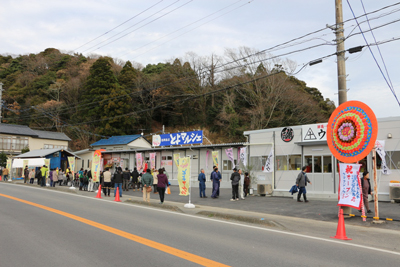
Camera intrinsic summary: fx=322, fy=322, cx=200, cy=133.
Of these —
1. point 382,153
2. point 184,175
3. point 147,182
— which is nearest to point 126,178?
point 184,175

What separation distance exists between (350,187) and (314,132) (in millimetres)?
9313

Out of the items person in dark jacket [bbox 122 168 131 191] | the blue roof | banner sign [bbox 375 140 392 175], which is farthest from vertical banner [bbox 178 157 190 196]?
the blue roof

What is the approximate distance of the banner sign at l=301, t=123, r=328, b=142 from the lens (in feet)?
61.6

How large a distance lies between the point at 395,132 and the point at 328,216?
7550 mm

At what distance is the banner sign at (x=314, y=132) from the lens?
18.8 meters

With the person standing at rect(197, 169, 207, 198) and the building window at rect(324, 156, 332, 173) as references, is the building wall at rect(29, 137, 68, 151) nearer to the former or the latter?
the person standing at rect(197, 169, 207, 198)

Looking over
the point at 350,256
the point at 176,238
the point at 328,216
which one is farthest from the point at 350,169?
the point at 176,238

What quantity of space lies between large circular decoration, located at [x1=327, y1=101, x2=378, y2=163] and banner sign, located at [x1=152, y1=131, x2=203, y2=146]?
70.1 ft

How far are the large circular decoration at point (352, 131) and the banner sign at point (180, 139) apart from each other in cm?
2137

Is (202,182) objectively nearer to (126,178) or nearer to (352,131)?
(126,178)

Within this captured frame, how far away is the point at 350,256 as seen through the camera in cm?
634

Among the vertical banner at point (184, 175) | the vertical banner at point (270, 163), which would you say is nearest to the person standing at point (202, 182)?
the vertical banner at point (184, 175)

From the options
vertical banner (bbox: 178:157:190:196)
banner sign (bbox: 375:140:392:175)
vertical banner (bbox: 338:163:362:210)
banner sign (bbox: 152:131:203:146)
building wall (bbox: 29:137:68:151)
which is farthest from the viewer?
building wall (bbox: 29:137:68:151)

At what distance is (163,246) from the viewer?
676 centimetres
